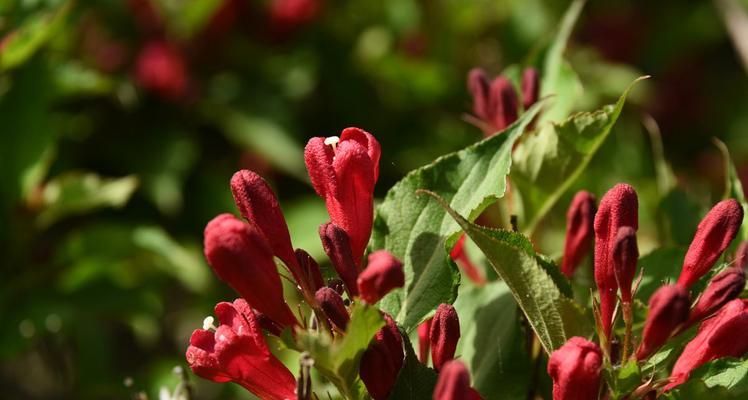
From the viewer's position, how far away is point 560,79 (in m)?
1.87

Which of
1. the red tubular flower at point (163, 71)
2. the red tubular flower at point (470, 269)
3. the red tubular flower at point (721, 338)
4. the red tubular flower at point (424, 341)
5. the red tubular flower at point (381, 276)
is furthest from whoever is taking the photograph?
the red tubular flower at point (163, 71)

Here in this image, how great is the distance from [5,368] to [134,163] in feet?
3.72

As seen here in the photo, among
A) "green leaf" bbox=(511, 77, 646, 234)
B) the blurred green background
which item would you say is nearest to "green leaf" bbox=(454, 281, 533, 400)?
"green leaf" bbox=(511, 77, 646, 234)

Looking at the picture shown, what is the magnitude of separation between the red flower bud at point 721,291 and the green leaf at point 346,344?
44cm

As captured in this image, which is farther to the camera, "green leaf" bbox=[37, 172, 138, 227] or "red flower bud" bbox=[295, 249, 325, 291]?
"green leaf" bbox=[37, 172, 138, 227]

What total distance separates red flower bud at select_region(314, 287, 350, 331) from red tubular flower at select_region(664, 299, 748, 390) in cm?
45

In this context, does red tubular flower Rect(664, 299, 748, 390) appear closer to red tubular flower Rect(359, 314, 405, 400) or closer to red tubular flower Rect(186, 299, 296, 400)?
red tubular flower Rect(359, 314, 405, 400)

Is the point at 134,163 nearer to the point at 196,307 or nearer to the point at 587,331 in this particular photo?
the point at 196,307

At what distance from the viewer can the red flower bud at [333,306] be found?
3.86ft

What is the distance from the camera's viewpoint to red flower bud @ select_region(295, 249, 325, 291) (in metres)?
1.29

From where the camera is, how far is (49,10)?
7.61 feet

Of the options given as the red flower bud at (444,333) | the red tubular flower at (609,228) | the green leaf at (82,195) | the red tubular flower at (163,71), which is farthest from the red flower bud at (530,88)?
the red tubular flower at (163,71)

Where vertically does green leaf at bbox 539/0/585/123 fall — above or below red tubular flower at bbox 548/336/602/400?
above

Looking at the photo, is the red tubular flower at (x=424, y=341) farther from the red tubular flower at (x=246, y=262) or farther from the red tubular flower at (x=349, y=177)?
the red tubular flower at (x=246, y=262)
